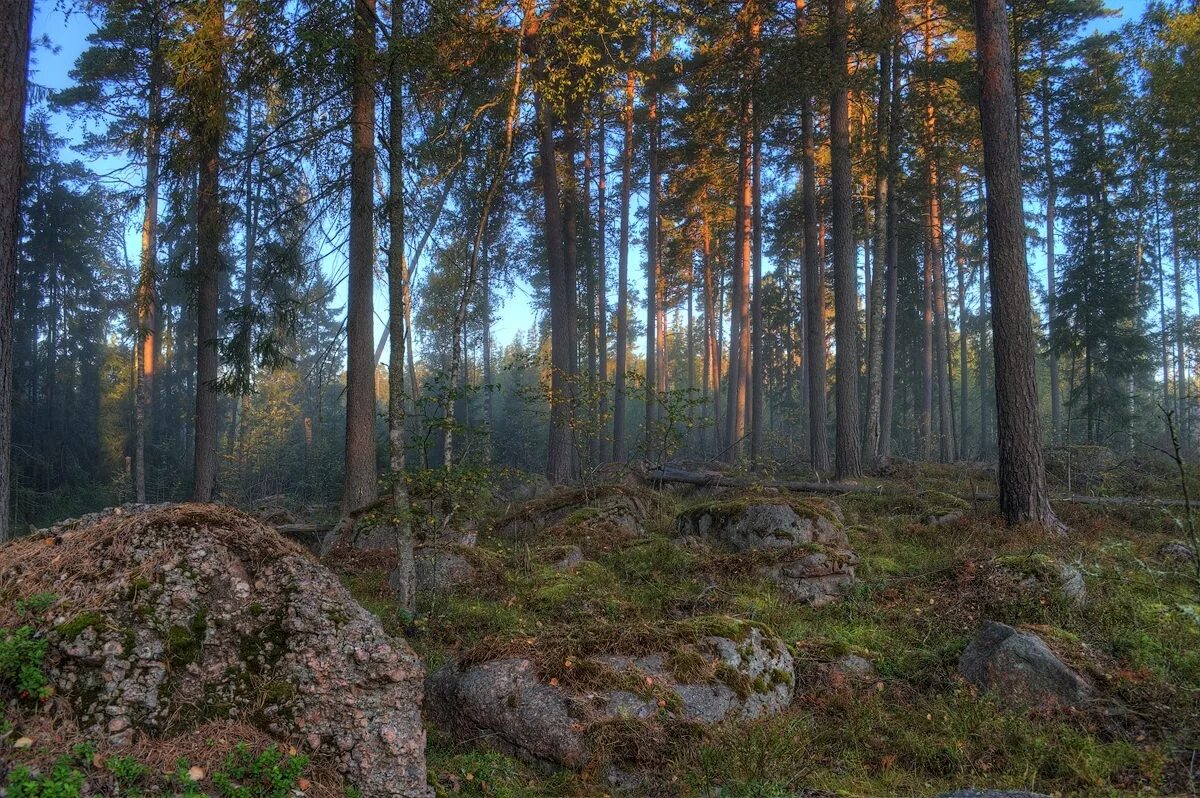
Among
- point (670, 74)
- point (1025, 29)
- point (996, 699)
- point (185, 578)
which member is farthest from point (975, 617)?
point (1025, 29)

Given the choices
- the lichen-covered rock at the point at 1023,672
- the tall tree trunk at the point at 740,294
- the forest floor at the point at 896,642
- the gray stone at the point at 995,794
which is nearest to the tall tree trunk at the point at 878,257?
the tall tree trunk at the point at 740,294

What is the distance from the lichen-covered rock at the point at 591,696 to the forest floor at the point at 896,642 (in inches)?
5.5

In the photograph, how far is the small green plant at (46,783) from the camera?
261 cm

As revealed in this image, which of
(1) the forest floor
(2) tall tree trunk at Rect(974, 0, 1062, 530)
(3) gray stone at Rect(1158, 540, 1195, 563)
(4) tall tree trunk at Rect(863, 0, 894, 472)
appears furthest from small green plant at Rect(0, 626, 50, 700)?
(4) tall tree trunk at Rect(863, 0, 894, 472)

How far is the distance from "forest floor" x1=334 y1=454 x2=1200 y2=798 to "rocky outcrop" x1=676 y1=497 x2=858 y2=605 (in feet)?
0.83

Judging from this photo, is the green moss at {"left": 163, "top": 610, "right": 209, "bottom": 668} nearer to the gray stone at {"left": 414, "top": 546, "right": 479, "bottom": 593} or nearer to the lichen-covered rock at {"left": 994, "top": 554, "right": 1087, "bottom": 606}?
the gray stone at {"left": 414, "top": 546, "right": 479, "bottom": 593}

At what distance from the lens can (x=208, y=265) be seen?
13.2m

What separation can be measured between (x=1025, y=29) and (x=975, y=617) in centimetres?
2107

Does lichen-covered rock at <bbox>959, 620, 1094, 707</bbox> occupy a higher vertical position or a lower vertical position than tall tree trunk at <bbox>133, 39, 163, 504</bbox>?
lower

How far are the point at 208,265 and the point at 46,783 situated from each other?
12.7 metres

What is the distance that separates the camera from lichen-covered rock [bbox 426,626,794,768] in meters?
4.38

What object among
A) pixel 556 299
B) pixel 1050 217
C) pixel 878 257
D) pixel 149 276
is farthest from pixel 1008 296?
pixel 1050 217

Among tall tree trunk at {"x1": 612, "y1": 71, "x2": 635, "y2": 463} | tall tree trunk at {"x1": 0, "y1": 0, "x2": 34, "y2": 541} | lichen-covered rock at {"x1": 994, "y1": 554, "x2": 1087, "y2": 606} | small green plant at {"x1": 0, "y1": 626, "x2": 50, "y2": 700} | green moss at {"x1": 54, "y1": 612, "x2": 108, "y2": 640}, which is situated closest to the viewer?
small green plant at {"x1": 0, "y1": 626, "x2": 50, "y2": 700}

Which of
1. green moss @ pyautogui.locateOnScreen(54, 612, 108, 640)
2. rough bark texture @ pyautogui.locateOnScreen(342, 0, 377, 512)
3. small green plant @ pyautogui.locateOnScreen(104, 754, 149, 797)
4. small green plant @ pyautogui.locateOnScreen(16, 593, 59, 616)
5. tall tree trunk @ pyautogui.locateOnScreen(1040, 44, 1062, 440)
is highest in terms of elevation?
tall tree trunk @ pyautogui.locateOnScreen(1040, 44, 1062, 440)
